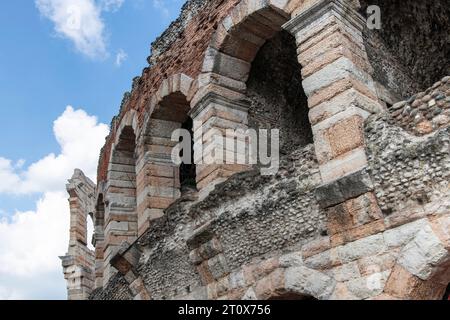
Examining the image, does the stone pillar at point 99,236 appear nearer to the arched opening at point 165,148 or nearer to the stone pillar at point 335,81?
the arched opening at point 165,148

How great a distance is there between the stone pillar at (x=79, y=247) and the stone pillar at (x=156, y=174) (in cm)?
733

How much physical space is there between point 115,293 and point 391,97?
195 inches

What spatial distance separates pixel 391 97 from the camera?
5.97m

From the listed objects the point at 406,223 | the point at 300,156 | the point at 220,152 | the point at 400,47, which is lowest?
the point at 406,223

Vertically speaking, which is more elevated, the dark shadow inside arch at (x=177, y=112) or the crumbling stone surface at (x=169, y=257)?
the dark shadow inside arch at (x=177, y=112)

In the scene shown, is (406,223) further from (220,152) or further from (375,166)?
(220,152)

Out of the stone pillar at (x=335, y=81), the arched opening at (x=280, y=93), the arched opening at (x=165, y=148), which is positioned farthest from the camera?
the arched opening at (x=165, y=148)

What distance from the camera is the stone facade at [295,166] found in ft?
14.1

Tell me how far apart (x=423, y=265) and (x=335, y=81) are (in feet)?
6.56

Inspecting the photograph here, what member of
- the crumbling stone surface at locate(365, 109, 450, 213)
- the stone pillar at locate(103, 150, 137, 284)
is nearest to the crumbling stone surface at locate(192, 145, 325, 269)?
the crumbling stone surface at locate(365, 109, 450, 213)

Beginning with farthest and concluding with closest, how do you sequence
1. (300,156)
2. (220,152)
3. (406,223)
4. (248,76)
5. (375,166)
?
(248,76), (220,152), (300,156), (375,166), (406,223)

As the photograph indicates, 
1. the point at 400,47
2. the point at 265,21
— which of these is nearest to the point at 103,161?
the point at 265,21

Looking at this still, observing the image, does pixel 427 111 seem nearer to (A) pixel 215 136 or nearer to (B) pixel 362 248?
(B) pixel 362 248

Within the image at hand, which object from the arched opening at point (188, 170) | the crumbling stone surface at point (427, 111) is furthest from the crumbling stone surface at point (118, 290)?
the crumbling stone surface at point (427, 111)
